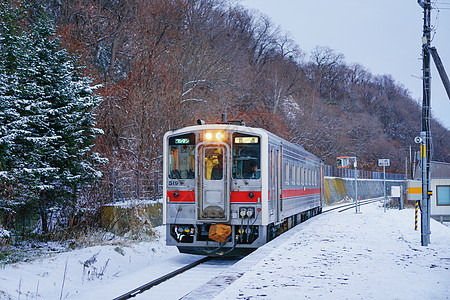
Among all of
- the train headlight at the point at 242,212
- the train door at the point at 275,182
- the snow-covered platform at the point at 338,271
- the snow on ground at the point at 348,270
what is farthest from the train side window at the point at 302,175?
the train headlight at the point at 242,212

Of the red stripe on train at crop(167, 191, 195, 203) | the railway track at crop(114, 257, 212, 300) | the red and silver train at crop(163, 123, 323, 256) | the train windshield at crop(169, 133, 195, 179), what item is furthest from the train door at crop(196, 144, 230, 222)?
the railway track at crop(114, 257, 212, 300)

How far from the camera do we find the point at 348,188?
5403 centimetres

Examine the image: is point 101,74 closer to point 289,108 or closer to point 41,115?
point 41,115

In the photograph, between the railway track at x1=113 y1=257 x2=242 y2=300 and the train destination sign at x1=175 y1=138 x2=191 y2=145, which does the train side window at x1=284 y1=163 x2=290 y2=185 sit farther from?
the train destination sign at x1=175 y1=138 x2=191 y2=145

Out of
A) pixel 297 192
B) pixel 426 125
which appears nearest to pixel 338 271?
pixel 426 125

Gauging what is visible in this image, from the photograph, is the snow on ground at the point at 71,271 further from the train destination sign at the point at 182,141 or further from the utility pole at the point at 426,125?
the utility pole at the point at 426,125

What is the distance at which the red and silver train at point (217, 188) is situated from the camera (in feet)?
38.3

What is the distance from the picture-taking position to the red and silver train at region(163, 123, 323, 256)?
1169cm

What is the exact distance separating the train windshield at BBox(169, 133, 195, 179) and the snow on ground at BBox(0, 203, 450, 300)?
2081mm

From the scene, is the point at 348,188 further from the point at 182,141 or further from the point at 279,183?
the point at 182,141

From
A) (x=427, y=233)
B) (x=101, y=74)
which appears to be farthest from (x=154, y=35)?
(x=427, y=233)

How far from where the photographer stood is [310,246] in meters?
12.4

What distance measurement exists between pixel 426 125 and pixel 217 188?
5.60 m

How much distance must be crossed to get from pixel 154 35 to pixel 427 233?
1773 centimetres
